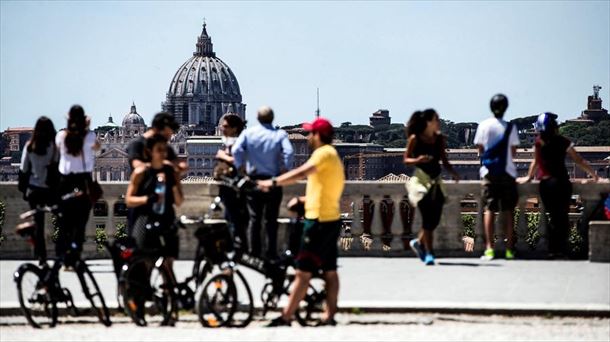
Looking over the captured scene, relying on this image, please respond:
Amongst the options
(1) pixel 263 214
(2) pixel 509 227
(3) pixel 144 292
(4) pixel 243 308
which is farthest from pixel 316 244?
(2) pixel 509 227

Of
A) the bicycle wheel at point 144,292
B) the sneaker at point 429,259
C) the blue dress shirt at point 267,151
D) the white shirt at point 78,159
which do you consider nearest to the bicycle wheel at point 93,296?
the bicycle wheel at point 144,292

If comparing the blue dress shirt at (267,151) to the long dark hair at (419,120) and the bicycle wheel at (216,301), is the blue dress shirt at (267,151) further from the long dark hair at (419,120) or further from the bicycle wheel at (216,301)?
the bicycle wheel at (216,301)

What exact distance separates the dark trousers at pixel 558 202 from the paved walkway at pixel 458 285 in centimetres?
29

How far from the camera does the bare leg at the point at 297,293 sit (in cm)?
1180

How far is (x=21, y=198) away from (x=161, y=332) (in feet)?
17.6

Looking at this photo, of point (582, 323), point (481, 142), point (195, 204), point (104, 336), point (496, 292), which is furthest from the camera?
point (195, 204)

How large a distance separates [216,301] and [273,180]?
99cm

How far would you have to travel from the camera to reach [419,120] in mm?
14781

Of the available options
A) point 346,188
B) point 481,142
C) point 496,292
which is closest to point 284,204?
point 346,188

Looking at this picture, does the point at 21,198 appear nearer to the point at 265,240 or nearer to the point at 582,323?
the point at 265,240

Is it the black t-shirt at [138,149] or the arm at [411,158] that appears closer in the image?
the black t-shirt at [138,149]

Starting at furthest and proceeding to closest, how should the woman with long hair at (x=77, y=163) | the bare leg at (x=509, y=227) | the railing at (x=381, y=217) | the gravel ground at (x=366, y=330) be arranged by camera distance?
the railing at (x=381, y=217) → the bare leg at (x=509, y=227) → the woman with long hair at (x=77, y=163) → the gravel ground at (x=366, y=330)

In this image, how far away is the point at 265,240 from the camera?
13672 mm

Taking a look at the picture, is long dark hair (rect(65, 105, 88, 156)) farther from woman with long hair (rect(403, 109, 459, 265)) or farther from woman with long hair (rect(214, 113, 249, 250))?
woman with long hair (rect(403, 109, 459, 265))
